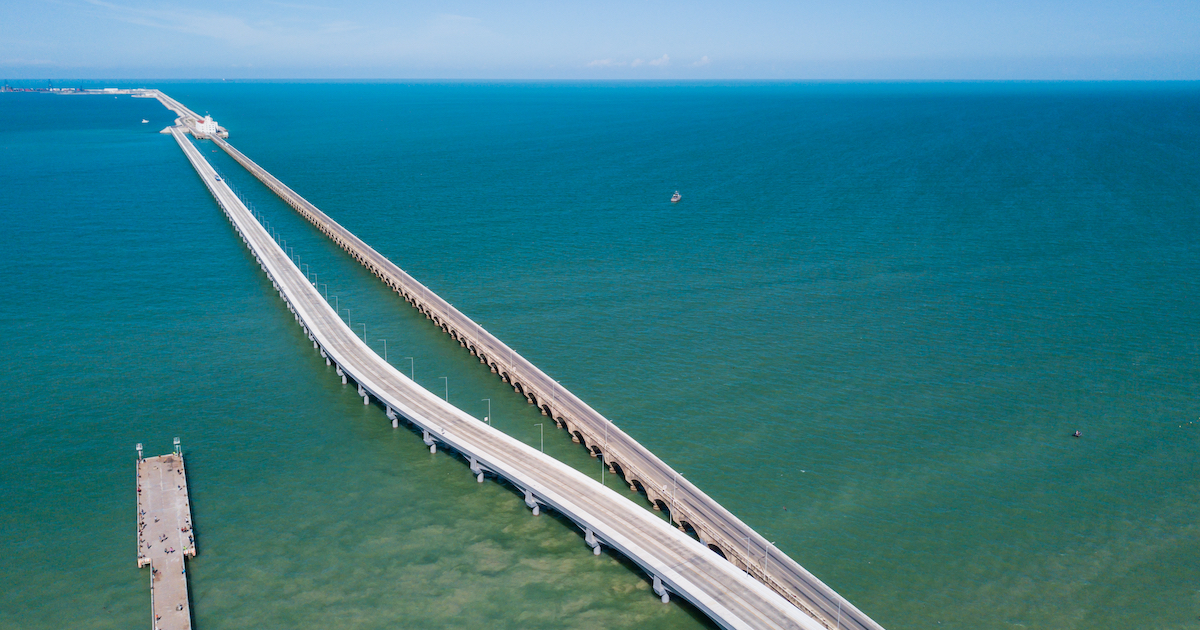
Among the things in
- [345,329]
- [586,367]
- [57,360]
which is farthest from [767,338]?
[57,360]

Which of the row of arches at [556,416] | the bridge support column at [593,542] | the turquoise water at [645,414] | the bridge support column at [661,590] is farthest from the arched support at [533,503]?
the bridge support column at [661,590]

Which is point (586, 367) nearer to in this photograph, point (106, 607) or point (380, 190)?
point (106, 607)

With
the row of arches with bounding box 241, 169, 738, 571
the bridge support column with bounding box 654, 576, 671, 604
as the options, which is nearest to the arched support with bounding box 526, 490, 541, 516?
the row of arches with bounding box 241, 169, 738, 571

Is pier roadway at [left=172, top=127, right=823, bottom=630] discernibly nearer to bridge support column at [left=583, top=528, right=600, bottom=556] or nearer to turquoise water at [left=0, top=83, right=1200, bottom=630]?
bridge support column at [left=583, top=528, right=600, bottom=556]

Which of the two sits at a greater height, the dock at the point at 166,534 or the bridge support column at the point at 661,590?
the dock at the point at 166,534

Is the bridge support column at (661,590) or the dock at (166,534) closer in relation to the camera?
the dock at (166,534)

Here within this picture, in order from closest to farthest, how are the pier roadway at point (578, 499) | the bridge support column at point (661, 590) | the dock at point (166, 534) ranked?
1. the pier roadway at point (578, 499)
2. the dock at point (166, 534)
3. the bridge support column at point (661, 590)

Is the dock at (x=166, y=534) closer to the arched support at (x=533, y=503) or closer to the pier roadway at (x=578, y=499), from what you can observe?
the pier roadway at (x=578, y=499)

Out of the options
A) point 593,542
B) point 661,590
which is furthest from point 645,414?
point 661,590
